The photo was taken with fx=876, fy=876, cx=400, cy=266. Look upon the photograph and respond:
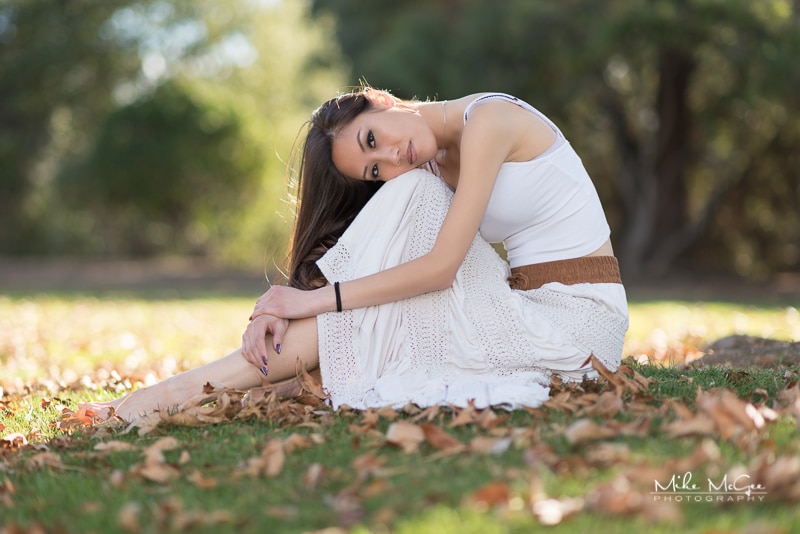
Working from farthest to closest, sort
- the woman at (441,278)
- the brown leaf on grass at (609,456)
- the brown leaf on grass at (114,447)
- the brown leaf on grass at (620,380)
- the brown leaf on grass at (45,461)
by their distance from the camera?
the woman at (441,278) < the brown leaf on grass at (620,380) < the brown leaf on grass at (114,447) < the brown leaf on grass at (45,461) < the brown leaf on grass at (609,456)

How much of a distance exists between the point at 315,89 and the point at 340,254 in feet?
95.1

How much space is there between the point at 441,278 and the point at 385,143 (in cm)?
70

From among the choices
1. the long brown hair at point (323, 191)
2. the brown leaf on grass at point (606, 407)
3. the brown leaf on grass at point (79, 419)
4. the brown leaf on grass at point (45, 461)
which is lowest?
the brown leaf on grass at point (606, 407)

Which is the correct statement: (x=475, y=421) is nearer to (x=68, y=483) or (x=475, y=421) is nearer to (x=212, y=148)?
(x=68, y=483)

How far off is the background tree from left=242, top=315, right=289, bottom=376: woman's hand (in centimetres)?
1080

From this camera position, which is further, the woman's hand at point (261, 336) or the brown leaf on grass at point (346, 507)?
the woman's hand at point (261, 336)

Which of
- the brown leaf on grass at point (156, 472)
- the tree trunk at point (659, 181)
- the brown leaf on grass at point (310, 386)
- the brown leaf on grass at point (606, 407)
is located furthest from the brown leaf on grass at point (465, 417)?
the tree trunk at point (659, 181)

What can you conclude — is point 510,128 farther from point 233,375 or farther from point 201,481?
point 201,481

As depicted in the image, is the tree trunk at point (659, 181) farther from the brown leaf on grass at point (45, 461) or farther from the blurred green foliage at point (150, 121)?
the brown leaf on grass at point (45, 461)

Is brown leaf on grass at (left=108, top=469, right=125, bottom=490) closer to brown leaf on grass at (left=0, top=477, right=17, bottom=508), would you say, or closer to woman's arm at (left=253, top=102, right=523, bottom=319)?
brown leaf on grass at (left=0, top=477, right=17, bottom=508)

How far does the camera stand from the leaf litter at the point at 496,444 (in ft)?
7.18

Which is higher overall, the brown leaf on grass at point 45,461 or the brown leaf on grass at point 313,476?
the brown leaf on grass at point 45,461

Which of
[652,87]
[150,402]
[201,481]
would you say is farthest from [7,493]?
[652,87]

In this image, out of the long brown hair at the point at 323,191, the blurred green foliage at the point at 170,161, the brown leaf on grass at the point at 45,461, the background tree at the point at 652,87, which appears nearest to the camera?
the brown leaf on grass at the point at 45,461
